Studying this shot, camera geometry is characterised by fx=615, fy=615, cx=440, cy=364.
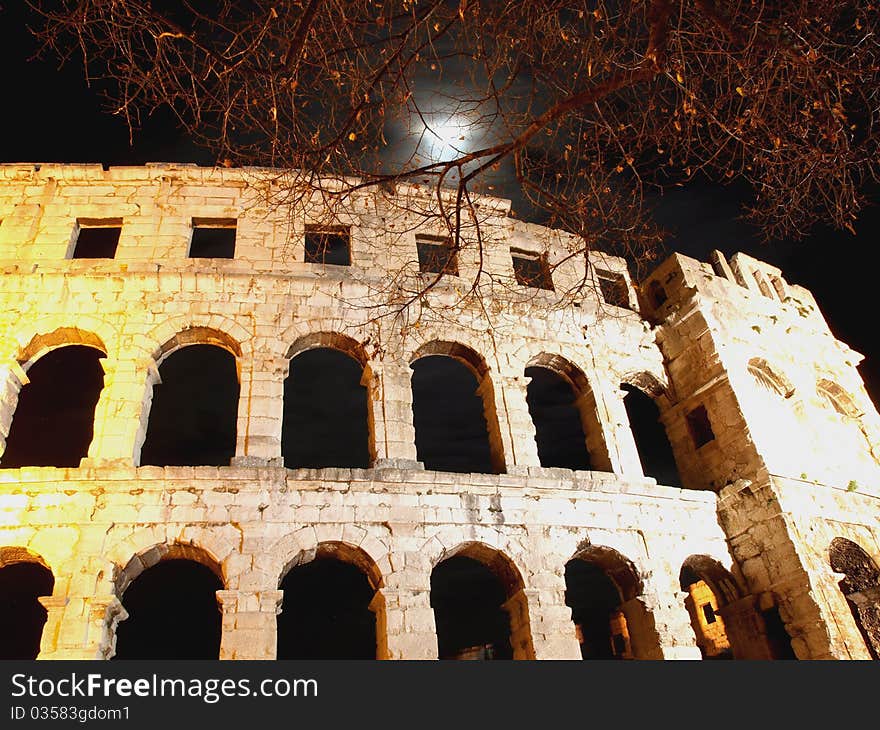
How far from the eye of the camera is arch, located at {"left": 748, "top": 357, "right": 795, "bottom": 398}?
517 inches

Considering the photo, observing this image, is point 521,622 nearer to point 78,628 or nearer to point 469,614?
point 78,628

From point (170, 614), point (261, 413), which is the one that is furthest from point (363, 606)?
point (261, 413)

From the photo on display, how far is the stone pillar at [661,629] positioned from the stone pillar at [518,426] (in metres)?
Answer: 2.79

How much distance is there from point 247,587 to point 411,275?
6.34m

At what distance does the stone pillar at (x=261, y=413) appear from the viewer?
960cm

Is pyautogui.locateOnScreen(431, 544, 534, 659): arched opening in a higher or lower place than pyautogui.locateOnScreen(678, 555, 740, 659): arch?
higher

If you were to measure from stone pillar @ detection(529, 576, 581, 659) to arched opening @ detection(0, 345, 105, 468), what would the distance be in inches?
471

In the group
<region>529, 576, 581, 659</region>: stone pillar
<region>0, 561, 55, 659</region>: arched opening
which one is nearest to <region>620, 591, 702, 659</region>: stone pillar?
<region>529, 576, 581, 659</region>: stone pillar

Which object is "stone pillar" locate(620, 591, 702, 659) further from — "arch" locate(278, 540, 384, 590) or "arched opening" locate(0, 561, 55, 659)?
"arched opening" locate(0, 561, 55, 659)

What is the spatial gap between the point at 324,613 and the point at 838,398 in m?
15.7

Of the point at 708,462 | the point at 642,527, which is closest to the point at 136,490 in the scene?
the point at 642,527

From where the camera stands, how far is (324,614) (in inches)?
769

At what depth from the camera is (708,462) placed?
39.3 feet

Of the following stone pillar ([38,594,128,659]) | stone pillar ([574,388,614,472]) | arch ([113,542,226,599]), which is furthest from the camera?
stone pillar ([574,388,614,472])
